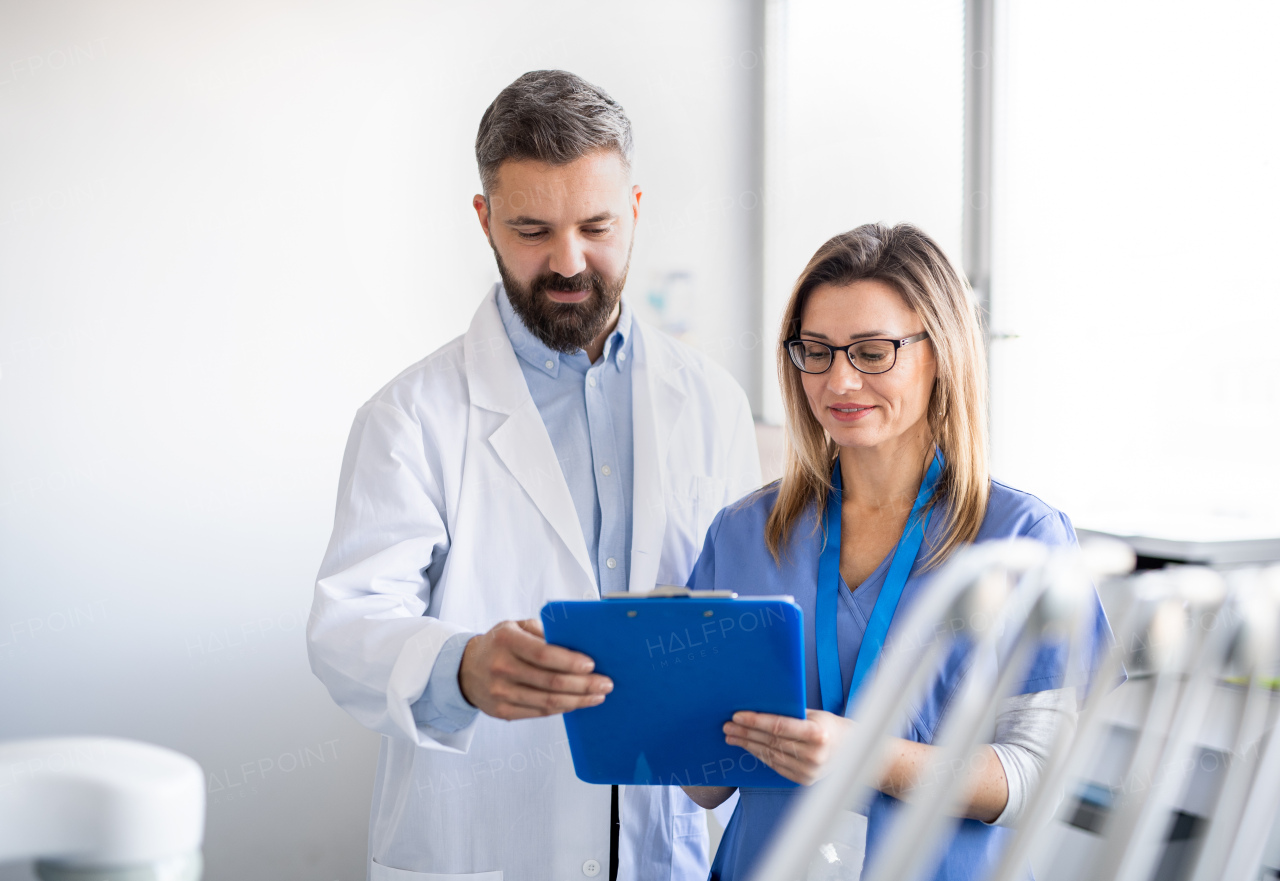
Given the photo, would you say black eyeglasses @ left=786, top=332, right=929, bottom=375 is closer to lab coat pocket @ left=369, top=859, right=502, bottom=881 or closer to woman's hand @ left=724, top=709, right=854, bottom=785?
woman's hand @ left=724, top=709, right=854, bottom=785

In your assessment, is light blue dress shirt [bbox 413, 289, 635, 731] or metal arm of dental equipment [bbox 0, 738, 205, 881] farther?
light blue dress shirt [bbox 413, 289, 635, 731]

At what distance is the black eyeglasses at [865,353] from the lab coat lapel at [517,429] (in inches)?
17.7

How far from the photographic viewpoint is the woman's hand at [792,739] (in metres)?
1.06

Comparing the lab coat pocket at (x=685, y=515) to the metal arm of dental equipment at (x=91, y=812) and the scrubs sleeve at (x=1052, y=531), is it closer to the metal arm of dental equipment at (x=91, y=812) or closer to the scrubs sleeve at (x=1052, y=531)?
the scrubs sleeve at (x=1052, y=531)

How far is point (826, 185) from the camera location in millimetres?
2869

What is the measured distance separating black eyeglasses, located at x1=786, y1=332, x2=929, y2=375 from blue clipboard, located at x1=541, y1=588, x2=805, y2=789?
0.39 meters

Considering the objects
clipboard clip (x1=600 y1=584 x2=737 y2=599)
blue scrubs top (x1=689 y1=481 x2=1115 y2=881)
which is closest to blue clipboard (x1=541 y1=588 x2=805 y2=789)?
clipboard clip (x1=600 y1=584 x2=737 y2=599)

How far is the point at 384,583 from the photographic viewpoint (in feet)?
4.59

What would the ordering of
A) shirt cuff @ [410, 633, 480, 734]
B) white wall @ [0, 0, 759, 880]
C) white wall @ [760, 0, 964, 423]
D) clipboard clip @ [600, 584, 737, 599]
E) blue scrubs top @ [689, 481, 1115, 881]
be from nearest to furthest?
clipboard clip @ [600, 584, 737, 599] → blue scrubs top @ [689, 481, 1115, 881] → shirt cuff @ [410, 633, 480, 734] → white wall @ [0, 0, 759, 880] → white wall @ [760, 0, 964, 423]

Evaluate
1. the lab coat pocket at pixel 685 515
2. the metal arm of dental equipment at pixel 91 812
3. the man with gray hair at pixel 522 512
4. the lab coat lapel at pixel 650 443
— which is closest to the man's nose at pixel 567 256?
A: the man with gray hair at pixel 522 512

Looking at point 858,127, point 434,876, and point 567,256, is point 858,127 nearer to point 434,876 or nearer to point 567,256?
point 567,256

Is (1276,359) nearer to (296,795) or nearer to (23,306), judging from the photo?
(296,795)

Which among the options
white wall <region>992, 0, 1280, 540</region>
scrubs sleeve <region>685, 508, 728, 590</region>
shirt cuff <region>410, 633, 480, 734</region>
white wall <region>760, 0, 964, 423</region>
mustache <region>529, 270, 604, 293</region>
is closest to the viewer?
shirt cuff <region>410, 633, 480, 734</region>

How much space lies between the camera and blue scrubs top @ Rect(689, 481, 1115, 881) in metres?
1.14
